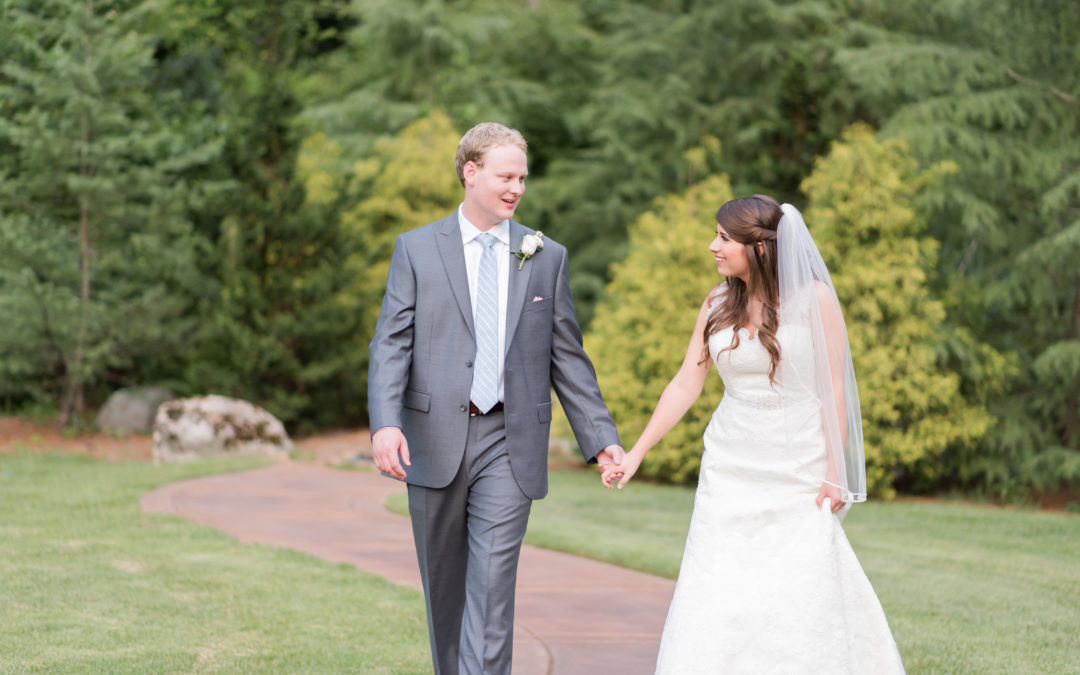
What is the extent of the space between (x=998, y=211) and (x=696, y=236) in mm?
3583

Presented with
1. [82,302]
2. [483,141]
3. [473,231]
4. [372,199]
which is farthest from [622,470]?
[372,199]

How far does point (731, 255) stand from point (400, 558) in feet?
13.8

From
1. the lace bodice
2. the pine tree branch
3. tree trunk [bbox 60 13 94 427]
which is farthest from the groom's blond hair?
tree trunk [bbox 60 13 94 427]

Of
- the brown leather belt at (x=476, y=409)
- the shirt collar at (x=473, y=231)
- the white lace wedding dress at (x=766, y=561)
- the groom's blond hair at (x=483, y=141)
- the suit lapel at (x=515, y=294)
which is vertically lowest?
the white lace wedding dress at (x=766, y=561)

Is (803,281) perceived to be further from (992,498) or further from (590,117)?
(590,117)

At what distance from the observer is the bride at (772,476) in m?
4.05

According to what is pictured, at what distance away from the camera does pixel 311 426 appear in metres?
17.1

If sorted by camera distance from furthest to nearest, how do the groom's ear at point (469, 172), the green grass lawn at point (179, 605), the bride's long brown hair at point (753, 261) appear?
1. the green grass lawn at point (179, 605)
2. the bride's long brown hair at point (753, 261)
3. the groom's ear at point (469, 172)

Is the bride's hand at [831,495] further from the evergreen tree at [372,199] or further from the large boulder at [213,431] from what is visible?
the evergreen tree at [372,199]

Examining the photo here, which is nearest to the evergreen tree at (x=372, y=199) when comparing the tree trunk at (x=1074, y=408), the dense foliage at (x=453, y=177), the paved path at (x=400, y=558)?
the dense foliage at (x=453, y=177)

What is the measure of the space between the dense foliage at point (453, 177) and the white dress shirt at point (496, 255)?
29.4 ft

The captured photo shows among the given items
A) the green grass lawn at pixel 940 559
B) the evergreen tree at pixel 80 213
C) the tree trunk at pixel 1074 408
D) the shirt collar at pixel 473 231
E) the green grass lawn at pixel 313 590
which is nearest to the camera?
the shirt collar at pixel 473 231

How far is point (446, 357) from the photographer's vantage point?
408cm

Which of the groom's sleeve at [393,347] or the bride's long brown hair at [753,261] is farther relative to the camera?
the bride's long brown hair at [753,261]
